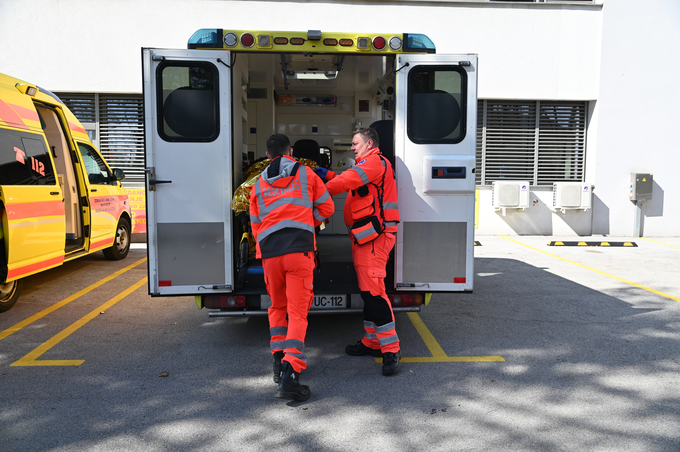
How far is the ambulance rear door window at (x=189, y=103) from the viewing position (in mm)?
4008

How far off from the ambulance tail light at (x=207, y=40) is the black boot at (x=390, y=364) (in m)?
2.83

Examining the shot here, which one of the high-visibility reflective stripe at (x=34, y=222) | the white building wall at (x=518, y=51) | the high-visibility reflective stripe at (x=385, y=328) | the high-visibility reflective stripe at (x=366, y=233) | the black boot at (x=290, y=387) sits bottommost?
the black boot at (x=290, y=387)

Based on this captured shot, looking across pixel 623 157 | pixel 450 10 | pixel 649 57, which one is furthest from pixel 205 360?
pixel 649 57

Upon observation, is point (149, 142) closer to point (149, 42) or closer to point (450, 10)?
point (149, 42)

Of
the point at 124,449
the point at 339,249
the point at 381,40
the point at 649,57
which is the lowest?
the point at 124,449

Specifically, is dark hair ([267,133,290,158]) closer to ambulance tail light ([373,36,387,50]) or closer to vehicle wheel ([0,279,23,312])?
ambulance tail light ([373,36,387,50])

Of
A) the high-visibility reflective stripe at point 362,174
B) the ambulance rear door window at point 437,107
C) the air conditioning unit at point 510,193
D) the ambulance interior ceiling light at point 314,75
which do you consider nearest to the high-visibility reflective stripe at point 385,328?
the high-visibility reflective stripe at point 362,174

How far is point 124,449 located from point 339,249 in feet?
13.5

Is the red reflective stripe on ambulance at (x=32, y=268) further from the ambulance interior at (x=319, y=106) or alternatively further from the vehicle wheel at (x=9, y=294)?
the ambulance interior at (x=319, y=106)

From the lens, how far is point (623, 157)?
12.3 m

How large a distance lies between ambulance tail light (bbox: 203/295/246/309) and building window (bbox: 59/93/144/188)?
8666 millimetres

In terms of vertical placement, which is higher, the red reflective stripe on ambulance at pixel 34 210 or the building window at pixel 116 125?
the building window at pixel 116 125

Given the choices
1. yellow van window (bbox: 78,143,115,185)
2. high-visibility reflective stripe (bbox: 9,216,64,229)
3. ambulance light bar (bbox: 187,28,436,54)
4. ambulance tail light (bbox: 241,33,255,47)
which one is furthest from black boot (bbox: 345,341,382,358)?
yellow van window (bbox: 78,143,115,185)

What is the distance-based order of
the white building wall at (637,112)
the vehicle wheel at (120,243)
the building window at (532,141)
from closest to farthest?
the vehicle wheel at (120,243) → the white building wall at (637,112) → the building window at (532,141)
